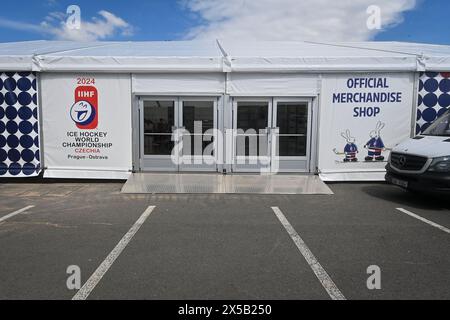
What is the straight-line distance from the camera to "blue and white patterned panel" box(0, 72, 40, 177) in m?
9.74

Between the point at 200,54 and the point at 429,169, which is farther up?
the point at 200,54

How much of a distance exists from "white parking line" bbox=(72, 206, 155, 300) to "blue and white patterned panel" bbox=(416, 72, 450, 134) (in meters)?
8.11

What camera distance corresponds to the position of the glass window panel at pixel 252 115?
10.2 metres

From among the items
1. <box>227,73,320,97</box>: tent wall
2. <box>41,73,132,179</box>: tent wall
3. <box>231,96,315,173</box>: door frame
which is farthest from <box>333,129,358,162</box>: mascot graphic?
<box>41,73,132,179</box>: tent wall

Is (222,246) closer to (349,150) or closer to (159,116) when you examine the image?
(159,116)

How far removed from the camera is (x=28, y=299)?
348cm

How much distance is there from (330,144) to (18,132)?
8.71 meters

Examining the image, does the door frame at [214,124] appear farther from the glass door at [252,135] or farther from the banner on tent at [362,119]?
the banner on tent at [362,119]

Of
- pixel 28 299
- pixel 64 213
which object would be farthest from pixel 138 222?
pixel 28 299

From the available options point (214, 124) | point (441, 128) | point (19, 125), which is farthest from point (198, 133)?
point (441, 128)

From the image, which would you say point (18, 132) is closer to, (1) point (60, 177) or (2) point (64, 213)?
(1) point (60, 177)

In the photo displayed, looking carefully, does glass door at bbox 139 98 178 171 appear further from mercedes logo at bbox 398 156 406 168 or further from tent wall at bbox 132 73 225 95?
mercedes logo at bbox 398 156 406 168

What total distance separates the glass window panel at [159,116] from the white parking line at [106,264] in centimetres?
434

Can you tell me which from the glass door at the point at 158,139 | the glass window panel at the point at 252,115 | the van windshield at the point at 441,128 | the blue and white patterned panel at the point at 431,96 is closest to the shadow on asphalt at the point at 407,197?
the van windshield at the point at 441,128
